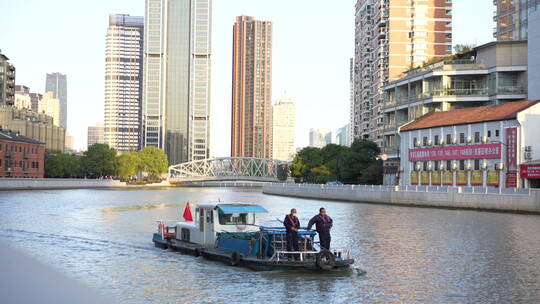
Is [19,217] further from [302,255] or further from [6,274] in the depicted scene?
[6,274]

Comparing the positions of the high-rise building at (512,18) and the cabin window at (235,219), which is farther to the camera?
the high-rise building at (512,18)

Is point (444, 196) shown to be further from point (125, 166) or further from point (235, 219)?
point (125, 166)

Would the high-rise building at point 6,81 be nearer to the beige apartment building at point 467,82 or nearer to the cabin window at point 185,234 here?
the beige apartment building at point 467,82

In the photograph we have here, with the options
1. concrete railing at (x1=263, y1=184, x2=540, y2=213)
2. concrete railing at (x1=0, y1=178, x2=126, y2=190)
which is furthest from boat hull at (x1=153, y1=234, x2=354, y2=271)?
concrete railing at (x1=0, y1=178, x2=126, y2=190)

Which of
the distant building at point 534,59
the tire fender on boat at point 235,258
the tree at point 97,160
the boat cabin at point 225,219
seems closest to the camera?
the tire fender on boat at point 235,258

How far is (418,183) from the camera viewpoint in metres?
89.3

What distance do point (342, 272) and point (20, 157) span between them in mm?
122036

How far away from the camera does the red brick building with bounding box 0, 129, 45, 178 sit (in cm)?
12938

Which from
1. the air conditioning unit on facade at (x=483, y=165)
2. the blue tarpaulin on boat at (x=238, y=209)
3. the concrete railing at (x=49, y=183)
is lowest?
the concrete railing at (x=49, y=183)

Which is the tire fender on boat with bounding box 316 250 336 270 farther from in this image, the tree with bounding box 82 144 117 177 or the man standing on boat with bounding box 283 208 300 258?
the tree with bounding box 82 144 117 177

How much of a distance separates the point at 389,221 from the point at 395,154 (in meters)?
53.7

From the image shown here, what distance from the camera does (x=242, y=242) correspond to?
29.1 m

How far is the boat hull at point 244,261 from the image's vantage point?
2636cm

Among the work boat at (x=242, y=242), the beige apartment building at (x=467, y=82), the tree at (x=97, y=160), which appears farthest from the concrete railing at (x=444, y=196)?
the tree at (x=97, y=160)
